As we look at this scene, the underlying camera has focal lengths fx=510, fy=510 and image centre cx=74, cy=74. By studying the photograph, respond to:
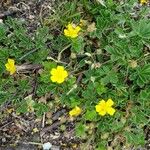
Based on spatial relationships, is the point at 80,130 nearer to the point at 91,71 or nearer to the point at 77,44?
the point at 91,71

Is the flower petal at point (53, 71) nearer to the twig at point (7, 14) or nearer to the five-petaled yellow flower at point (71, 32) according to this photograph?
the five-petaled yellow flower at point (71, 32)

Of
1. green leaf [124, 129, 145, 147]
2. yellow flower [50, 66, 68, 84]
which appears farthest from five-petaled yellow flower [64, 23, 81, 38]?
green leaf [124, 129, 145, 147]

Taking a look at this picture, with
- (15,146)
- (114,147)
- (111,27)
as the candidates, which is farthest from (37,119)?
(111,27)

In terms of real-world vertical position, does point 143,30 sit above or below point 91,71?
above

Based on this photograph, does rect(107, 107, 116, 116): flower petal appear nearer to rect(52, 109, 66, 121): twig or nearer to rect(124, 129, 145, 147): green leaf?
rect(124, 129, 145, 147): green leaf

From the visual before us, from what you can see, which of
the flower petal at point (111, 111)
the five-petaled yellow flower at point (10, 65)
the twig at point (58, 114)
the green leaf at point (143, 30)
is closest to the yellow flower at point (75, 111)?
the twig at point (58, 114)

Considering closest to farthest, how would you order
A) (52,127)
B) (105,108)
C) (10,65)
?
(105,108) → (10,65) → (52,127)

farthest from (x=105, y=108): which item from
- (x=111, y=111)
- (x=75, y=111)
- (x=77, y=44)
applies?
(x=77, y=44)
